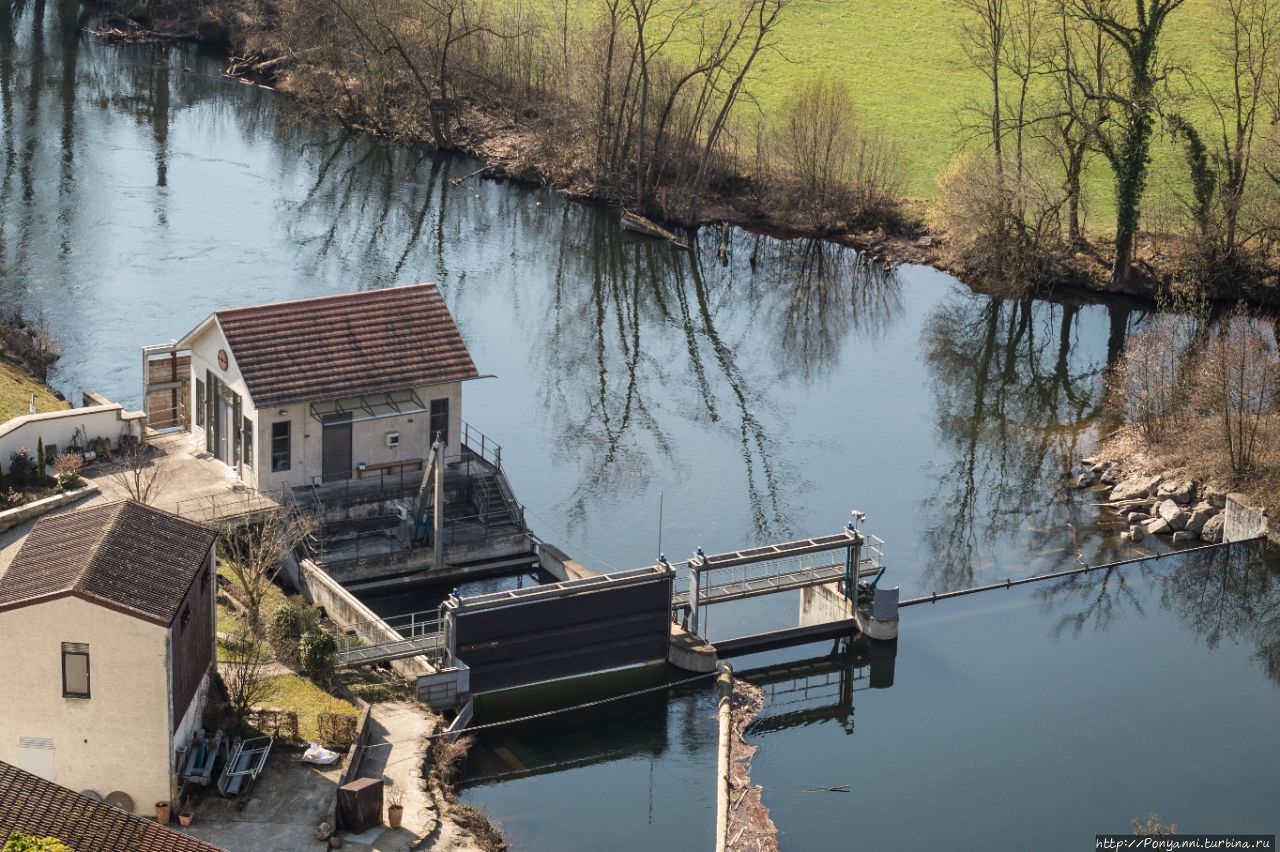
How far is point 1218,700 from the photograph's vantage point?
179ft

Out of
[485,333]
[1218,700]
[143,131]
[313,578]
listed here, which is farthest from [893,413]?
[143,131]

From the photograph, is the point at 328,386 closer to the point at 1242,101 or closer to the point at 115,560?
the point at 115,560

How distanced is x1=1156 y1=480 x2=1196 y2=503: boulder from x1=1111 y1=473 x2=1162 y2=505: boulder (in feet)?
1.02

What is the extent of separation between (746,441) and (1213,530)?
18.4 meters

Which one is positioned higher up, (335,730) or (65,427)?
(65,427)

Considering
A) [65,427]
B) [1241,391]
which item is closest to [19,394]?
[65,427]

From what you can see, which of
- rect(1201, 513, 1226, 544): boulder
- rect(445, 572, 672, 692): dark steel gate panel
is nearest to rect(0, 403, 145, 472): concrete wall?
rect(445, 572, 672, 692): dark steel gate panel

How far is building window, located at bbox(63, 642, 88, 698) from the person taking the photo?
→ 40.0 meters

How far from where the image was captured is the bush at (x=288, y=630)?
4878 cm

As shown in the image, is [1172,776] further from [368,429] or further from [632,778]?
[368,429]

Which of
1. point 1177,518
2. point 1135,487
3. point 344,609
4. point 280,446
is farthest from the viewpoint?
point 1135,487

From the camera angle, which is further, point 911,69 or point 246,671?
point 911,69

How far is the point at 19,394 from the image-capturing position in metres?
64.7

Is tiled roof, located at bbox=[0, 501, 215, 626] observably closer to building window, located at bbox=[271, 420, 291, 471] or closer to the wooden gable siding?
the wooden gable siding
